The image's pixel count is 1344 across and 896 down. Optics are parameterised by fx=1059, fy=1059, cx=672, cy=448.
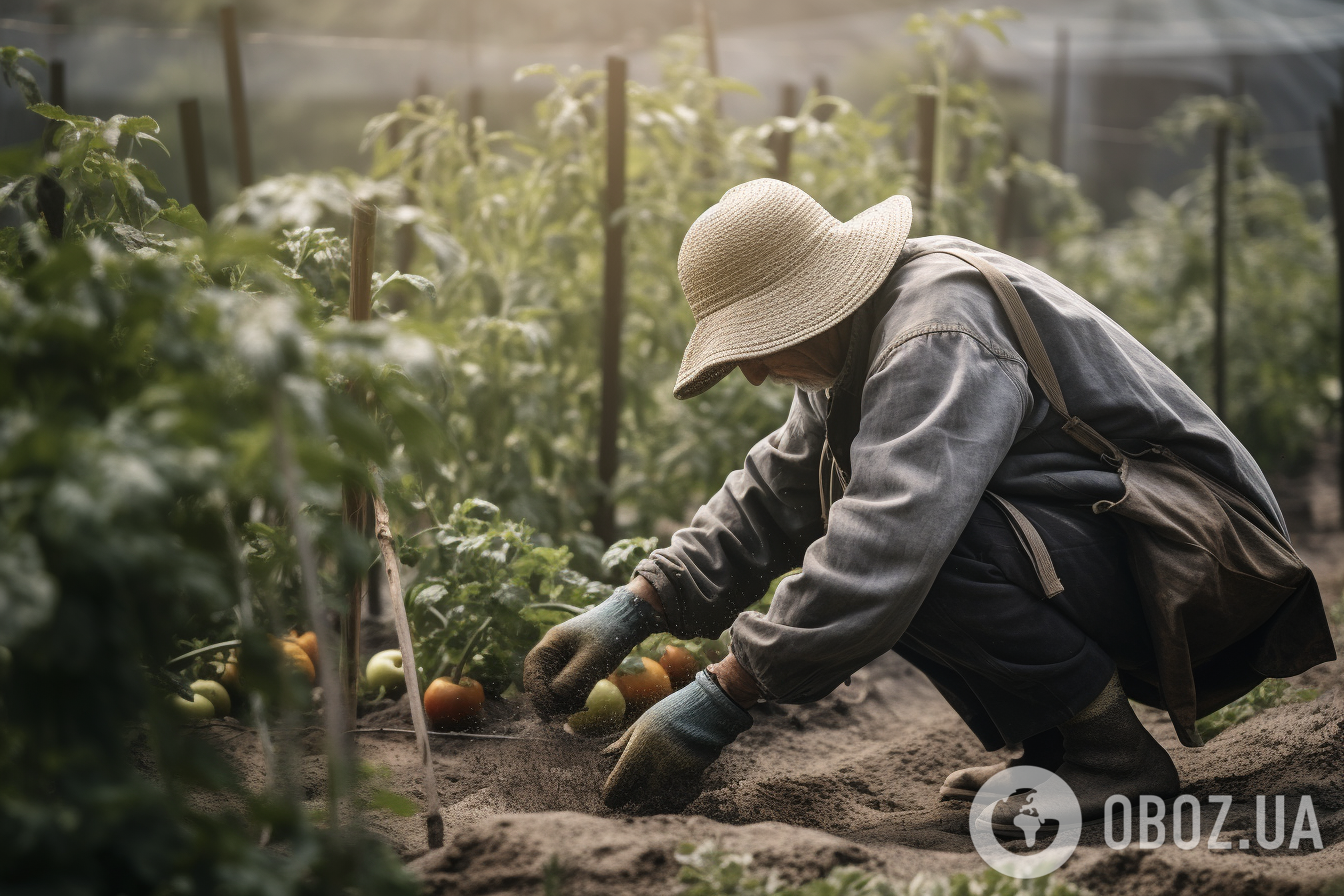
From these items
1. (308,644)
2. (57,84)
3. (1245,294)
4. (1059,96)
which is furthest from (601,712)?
(1059,96)

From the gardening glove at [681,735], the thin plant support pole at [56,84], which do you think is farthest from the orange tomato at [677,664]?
the thin plant support pole at [56,84]

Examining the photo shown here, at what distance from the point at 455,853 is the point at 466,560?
2.82 feet

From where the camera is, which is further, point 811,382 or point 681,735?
point 811,382

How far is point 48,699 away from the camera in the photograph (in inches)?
37.5

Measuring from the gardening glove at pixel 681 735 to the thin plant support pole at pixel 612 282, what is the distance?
5.35 feet

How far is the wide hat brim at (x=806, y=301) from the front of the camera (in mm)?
1844

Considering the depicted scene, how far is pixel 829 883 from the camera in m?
1.37

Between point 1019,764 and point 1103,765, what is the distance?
0.22 metres

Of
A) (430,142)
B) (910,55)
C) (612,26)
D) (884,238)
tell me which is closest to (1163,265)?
(910,55)

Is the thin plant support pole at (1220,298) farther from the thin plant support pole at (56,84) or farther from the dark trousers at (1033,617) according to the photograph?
the thin plant support pole at (56,84)

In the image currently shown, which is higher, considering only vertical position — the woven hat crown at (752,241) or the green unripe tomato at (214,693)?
the woven hat crown at (752,241)

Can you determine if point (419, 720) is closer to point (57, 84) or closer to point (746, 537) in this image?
A: point (746, 537)

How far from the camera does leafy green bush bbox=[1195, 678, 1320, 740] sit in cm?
241

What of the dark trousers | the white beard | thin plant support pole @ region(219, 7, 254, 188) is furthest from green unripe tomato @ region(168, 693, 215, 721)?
thin plant support pole @ region(219, 7, 254, 188)
